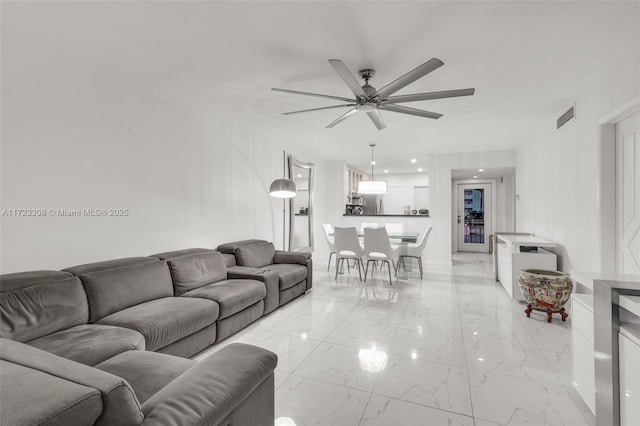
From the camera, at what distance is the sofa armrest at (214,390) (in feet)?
3.33

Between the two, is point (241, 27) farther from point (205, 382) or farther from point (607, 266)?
point (607, 266)

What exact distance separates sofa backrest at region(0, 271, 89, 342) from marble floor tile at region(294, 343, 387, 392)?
1631 mm

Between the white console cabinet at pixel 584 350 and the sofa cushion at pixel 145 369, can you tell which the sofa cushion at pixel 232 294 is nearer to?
the sofa cushion at pixel 145 369

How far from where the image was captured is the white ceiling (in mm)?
1956

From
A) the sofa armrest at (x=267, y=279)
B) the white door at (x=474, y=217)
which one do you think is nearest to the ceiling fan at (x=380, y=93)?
the sofa armrest at (x=267, y=279)

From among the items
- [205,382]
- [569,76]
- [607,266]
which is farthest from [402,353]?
[569,76]

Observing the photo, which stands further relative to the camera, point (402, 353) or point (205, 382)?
point (402, 353)

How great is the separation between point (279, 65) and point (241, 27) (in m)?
0.58

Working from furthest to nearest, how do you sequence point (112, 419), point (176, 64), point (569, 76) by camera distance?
1. point (569, 76)
2. point (176, 64)
3. point (112, 419)

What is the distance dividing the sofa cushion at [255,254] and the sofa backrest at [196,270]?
1.44 ft

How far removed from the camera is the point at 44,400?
780mm

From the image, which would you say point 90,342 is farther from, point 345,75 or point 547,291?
point 547,291

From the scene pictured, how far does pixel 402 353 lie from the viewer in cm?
256

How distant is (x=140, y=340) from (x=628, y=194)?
12.9ft
